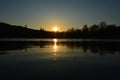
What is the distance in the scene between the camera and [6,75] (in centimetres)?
1381

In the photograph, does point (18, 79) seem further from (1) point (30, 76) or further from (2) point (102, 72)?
(2) point (102, 72)

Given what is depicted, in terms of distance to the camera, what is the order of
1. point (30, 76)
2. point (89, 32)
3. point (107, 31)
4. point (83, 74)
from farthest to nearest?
point (89, 32), point (107, 31), point (83, 74), point (30, 76)

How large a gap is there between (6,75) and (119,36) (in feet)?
446

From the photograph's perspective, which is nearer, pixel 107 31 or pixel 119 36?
pixel 119 36

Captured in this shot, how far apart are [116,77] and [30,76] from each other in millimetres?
5679

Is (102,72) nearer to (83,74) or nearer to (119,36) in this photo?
(83,74)

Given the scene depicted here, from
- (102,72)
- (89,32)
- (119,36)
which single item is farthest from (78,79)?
(89,32)

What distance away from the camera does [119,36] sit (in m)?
142

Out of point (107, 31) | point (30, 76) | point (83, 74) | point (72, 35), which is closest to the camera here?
point (30, 76)

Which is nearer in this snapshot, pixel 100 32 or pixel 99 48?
pixel 99 48

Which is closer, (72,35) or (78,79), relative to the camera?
(78,79)

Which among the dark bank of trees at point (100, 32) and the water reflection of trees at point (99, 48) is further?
the dark bank of trees at point (100, 32)

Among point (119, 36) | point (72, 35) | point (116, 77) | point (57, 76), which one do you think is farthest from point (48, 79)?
point (72, 35)

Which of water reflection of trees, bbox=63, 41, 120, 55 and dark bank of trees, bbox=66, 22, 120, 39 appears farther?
dark bank of trees, bbox=66, 22, 120, 39
